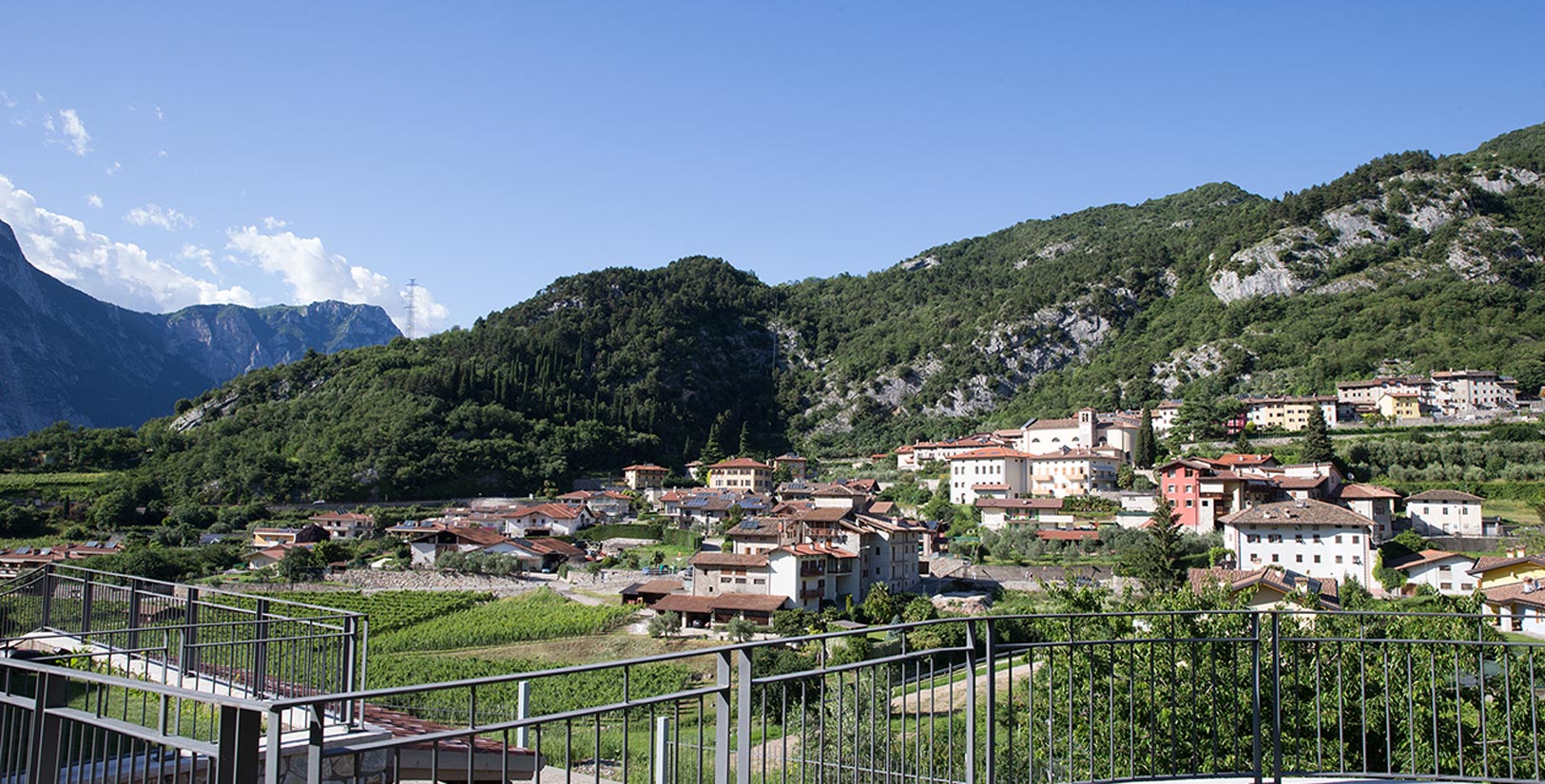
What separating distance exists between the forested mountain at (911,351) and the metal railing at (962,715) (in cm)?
5445

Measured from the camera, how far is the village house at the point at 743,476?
76438mm

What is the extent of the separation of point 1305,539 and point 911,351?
75.8 m

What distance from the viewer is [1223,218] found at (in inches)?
4628

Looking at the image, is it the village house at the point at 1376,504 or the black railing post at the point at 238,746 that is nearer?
the black railing post at the point at 238,746

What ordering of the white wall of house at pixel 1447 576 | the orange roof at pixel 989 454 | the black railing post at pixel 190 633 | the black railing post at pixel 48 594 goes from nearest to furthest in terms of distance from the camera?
the black railing post at pixel 190 633 → the black railing post at pixel 48 594 → the white wall of house at pixel 1447 576 → the orange roof at pixel 989 454

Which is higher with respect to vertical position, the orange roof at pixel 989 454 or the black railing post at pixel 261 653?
the orange roof at pixel 989 454

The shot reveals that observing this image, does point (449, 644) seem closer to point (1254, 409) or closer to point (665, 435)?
point (1254, 409)

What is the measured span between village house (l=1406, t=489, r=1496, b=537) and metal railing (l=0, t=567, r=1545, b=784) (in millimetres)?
28972

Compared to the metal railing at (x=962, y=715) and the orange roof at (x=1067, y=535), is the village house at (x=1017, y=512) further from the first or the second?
the metal railing at (x=962, y=715)

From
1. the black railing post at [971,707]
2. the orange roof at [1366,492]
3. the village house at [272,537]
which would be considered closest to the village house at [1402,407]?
the orange roof at [1366,492]

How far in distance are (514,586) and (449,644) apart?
33.4ft

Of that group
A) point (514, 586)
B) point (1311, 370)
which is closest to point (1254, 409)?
point (1311, 370)

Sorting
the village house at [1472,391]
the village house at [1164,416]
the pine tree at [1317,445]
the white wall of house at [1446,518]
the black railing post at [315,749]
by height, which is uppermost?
the village house at [1472,391]

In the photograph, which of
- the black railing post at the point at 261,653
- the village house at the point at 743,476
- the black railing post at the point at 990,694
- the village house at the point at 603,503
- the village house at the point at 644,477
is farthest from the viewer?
the village house at the point at 644,477
